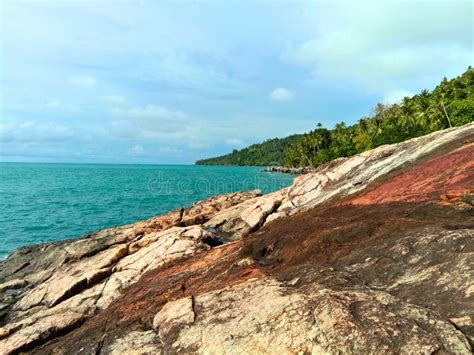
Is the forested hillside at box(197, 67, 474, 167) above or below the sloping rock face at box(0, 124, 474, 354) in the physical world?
above

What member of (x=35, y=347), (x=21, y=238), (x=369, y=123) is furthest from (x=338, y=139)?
(x=35, y=347)

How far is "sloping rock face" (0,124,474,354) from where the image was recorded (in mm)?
8398

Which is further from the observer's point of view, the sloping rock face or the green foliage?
the green foliage

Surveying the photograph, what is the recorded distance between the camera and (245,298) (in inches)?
424

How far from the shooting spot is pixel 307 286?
10398mm

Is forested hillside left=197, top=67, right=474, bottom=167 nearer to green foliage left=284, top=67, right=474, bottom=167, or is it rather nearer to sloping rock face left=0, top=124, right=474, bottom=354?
green foliage left=284, top=67, right=474, bottom=167

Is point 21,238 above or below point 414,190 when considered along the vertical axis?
below

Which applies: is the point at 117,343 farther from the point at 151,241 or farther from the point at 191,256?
the point at 151,241

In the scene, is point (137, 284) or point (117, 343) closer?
point (117, 343)

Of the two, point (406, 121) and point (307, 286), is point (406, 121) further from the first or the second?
point (307, 286)

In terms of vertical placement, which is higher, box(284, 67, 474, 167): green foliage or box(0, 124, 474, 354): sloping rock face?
box(284, 67, 474, 167): green foliage

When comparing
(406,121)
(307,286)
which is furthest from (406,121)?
(307,286)

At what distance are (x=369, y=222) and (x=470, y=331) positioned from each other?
6419mm

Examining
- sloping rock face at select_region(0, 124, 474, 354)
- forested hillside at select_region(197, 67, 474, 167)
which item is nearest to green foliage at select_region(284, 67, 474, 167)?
forested hillside at select_region(197, 67, 474, 167)
